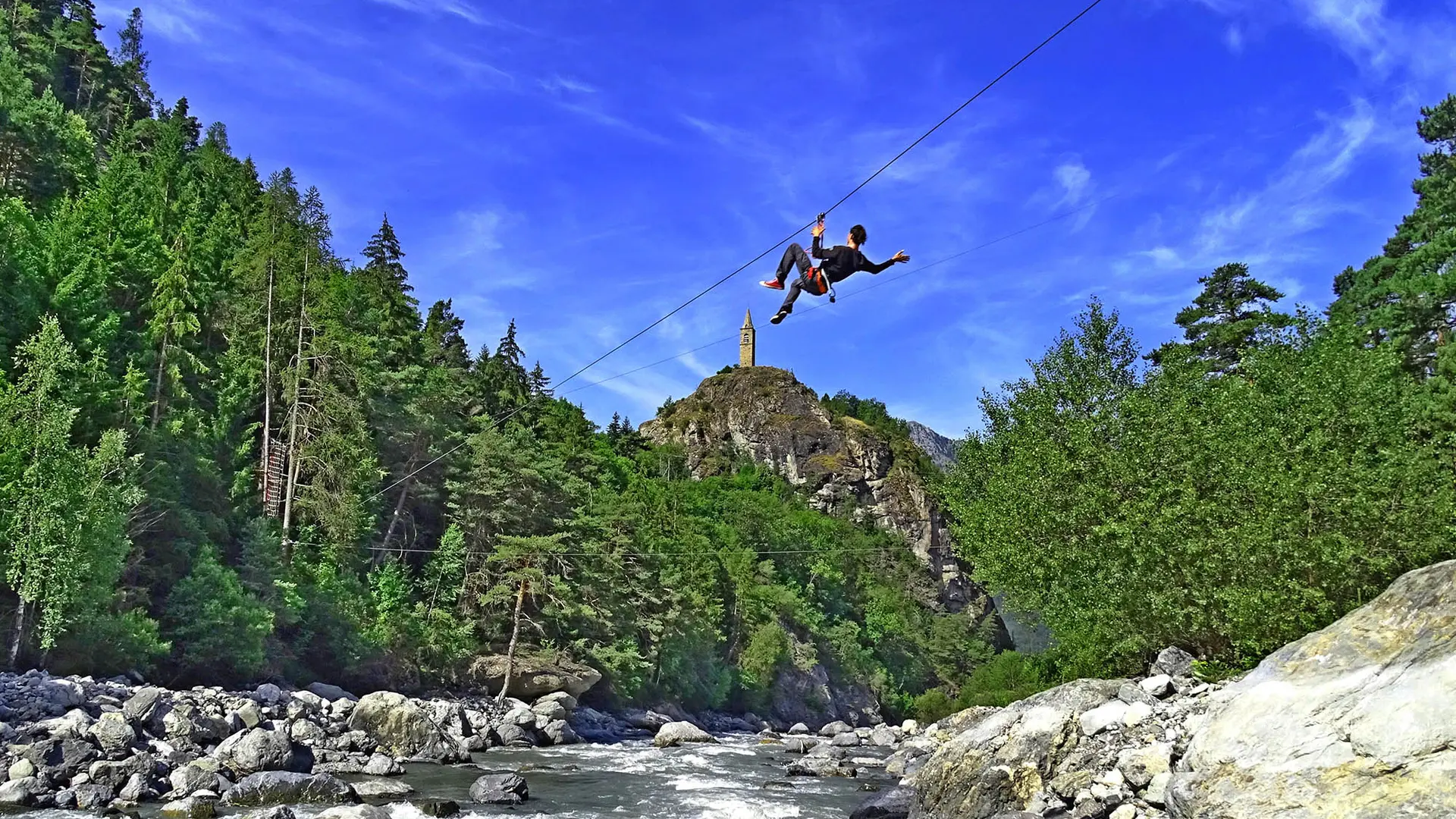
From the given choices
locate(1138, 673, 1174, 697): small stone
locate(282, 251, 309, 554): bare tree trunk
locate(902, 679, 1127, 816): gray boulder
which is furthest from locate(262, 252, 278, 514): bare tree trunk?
locate(1138, 673, 1174, 697): small stone

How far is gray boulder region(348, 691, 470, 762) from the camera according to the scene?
88.3 ft

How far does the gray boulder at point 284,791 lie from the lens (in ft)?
60.3

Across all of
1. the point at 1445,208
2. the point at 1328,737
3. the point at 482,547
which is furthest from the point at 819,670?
the point at 1328,737

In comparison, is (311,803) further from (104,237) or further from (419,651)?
(104,237)

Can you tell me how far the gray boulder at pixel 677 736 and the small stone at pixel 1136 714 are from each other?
Answer: 2558 centimetres

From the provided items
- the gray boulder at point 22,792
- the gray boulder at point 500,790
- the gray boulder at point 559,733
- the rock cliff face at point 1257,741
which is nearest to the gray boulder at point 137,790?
the gray boulder at point 22,792

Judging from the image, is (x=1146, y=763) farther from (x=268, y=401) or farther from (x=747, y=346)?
(x=747, y=346)

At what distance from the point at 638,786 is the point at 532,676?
20043 millimetres

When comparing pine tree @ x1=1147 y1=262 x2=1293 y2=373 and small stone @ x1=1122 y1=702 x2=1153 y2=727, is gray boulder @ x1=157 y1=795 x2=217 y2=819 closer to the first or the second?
small stone @ x1=1122 y1=702 x2=1153 y2=727

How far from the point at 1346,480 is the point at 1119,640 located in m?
6.29

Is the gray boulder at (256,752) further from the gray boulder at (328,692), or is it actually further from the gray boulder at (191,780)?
the gray boulder at (328,692)

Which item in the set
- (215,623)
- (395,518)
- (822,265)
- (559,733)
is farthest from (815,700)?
(822,265)

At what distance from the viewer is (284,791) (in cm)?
1888

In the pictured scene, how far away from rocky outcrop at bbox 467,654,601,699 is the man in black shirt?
116 ft
